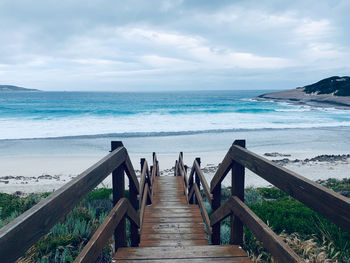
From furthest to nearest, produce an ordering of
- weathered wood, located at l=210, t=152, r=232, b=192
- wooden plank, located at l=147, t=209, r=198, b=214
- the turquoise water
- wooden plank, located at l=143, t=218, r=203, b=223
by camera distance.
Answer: the turquoise water, wooden plank, located at l=147, t=209, r=198, b=214, wooden plank, located at l=143, t=218, r=203, b=223, weathered wood, located at l=210, t=152, r=232, b=192

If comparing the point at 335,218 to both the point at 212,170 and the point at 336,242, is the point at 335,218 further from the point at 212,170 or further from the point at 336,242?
the point at 212,170

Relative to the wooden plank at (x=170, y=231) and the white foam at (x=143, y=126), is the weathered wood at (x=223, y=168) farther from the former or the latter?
the white foam at (x=143, y=126)

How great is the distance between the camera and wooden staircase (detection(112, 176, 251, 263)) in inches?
A: 112

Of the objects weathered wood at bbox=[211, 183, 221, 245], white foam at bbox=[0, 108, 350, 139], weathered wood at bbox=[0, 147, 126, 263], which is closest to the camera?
weathered wood at bbox=[0, 147, 126, 263]

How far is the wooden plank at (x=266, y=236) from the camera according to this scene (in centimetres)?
183

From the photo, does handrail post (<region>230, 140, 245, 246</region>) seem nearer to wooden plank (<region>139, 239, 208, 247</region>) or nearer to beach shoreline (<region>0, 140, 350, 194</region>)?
wooden plank (<region>139, 239, 208, 247</region>)

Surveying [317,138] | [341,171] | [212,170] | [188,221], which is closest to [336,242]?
[188,221]

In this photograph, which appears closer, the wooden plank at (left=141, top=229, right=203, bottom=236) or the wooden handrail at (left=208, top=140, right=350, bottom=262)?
the wooden handrail at (left=208, top=140, right=350, bottom=262)

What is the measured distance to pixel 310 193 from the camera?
1607 millimetres

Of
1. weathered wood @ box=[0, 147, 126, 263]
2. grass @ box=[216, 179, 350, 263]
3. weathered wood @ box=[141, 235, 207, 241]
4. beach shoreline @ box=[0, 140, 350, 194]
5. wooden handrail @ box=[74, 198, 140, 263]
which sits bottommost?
beach shoreline @ box=[0, 140, 350, 194]

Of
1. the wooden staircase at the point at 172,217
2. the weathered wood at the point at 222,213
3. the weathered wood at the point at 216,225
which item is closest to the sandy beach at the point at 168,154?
the wooden staircase at the point at 172,217

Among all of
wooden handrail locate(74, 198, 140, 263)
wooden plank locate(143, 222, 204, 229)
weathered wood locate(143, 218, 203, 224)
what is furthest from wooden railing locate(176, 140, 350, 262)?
weathered wood locate(143, 218, 203, 224)

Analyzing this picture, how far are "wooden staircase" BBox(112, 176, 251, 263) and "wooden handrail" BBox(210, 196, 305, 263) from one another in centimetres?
43

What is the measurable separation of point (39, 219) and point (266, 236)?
61.0 inches
